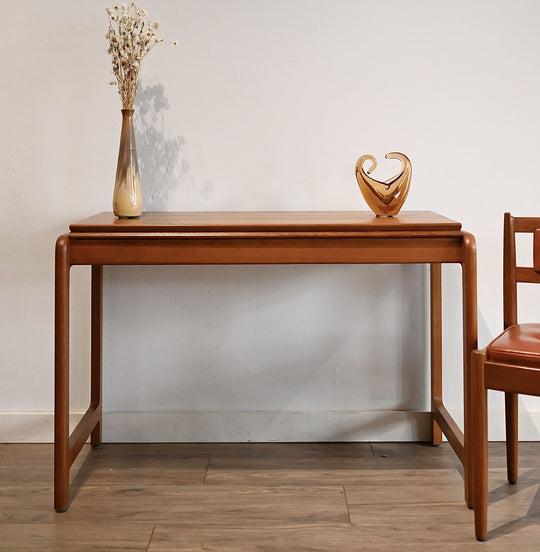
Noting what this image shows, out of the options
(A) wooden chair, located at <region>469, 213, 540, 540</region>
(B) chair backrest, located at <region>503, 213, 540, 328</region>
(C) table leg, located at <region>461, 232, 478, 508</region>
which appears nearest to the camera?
(A) wooden chair, located at <region>469, 213, 540, 540</region>

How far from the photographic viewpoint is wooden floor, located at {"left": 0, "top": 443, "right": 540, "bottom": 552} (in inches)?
65.1

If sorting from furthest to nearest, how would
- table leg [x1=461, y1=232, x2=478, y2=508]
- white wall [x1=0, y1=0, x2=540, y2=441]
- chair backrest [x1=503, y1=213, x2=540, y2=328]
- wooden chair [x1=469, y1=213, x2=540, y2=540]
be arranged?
white wall [x1=0, y1=0, x2=540, y2=441], chair backrest [x1=503, y1=213, x2=540, y2=328], table leg [x1=461, y1=232, x2=478, y2=508], wooden chair [x1=469, y1=213, x2=540, y2=540]

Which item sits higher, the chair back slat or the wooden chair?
the chair back slat

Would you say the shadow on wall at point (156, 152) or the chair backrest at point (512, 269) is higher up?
the shadow on wall at point (156, 152)

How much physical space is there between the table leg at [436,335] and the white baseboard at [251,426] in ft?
0.17

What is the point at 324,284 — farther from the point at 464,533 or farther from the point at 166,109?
the point at 464,533

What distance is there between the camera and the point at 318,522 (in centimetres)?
174

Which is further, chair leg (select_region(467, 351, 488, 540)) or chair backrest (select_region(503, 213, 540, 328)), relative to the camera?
chair backrest (select_region(503, 213, 540, 328))

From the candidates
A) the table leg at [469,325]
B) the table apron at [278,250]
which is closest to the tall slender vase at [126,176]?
the table apron at [278,250]

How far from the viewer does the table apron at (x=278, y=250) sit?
5.92 ft

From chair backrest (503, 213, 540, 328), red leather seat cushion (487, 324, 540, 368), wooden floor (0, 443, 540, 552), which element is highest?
chair backrest (503, 213, 540, 328)

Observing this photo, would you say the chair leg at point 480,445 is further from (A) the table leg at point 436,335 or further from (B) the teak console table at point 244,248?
(A) the table leg at point 436,335

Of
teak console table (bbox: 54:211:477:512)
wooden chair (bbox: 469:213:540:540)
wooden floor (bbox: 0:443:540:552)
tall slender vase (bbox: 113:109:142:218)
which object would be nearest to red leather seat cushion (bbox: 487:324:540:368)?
wooden chair (bbox: 469:213:540:540)

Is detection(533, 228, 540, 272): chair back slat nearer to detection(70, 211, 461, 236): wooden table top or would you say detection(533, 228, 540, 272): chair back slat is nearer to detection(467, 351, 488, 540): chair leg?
detection(70, 211, 461, 236): wooden table top
